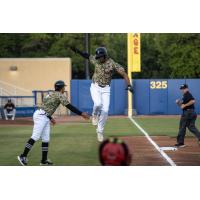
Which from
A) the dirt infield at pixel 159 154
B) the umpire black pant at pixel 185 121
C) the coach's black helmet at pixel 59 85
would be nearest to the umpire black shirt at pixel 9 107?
the dirt infield at pixel 159 154

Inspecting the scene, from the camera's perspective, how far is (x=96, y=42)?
228ft

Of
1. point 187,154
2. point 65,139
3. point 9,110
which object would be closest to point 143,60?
point 9,110

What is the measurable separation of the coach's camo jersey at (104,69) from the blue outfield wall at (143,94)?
30.4m

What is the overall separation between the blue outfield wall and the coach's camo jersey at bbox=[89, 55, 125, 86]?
30430 millimetres

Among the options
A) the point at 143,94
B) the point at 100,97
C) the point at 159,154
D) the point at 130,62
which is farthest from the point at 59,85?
the point at 143,94

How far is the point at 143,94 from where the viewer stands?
139ft

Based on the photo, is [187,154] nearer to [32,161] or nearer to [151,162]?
[151,162]

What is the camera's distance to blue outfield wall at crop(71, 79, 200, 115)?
139 ft

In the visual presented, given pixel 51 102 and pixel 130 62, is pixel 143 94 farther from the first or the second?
pixel 51 102

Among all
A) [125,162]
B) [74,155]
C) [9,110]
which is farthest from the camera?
[9,110]

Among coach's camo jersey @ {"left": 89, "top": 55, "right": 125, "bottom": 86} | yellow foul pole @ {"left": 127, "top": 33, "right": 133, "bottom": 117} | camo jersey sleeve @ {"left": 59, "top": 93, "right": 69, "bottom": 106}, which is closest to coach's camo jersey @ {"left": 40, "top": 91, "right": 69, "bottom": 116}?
camo jersey sleeve @ {"left": 59, "top": 93, "right": 69, "bottom": 106}

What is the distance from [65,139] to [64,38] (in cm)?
4681

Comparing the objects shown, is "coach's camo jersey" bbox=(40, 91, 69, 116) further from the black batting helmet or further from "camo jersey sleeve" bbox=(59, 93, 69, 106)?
the black batting helmet

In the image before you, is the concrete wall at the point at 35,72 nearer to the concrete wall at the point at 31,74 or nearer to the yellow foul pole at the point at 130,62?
the concrete wall at the point at 31,74
